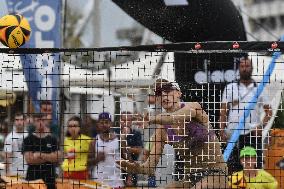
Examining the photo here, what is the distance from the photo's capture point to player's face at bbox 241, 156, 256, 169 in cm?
937

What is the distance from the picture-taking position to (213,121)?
8234mm

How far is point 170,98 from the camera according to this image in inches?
305

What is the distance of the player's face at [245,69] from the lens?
9641 millimetres

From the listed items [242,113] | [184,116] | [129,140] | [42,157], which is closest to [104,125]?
[129,140]

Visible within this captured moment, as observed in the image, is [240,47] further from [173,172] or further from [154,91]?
[173,172]

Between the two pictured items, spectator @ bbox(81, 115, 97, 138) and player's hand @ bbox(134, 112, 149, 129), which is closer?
player's hand @ bbox(134, 112, 149, 129)

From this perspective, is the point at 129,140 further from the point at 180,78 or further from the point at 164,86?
the point at 164,86

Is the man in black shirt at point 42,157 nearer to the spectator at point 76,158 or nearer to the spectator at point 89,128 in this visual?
the spectator at point 76,158

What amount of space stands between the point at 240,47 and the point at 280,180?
2.93m

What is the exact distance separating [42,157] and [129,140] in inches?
48.9

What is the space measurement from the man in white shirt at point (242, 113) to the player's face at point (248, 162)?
0.10 m

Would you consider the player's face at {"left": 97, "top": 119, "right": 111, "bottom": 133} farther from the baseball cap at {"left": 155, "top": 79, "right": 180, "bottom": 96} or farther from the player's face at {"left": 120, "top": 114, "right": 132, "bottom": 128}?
the baseball cap at {"left": 155, "top": 79, "right": 180, "bottom": 96}

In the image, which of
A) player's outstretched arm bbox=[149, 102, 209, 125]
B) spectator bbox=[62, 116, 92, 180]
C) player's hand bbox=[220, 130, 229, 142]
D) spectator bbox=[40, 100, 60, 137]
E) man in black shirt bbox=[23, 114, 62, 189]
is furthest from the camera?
spectator bbox=[40, 100, 60, 137]

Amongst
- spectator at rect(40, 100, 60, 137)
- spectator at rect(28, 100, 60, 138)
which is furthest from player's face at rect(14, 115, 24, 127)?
spectator at rect(40, 100, 60, 137)
